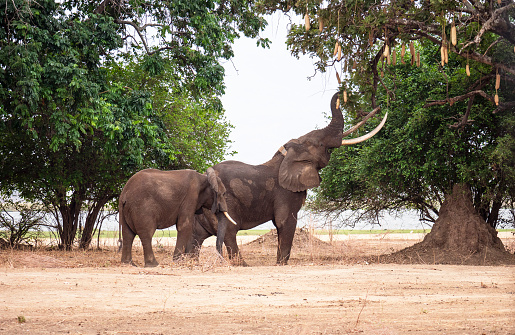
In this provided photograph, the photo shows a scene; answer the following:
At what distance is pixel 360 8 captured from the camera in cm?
1121

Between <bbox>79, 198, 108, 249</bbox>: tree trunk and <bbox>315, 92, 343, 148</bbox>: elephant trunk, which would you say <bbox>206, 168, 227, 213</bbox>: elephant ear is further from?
<bbox>79, 198, 108, 249</bbox>: tree trunk

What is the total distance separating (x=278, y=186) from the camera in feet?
47.3

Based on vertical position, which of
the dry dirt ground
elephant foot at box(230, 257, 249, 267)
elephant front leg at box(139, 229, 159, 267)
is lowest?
the dry dirt ground

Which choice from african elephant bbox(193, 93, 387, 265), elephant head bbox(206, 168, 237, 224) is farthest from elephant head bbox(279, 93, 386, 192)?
elephant head bbox(206, 168, 237, 224)

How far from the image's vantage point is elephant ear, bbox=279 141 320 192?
46.8 ft

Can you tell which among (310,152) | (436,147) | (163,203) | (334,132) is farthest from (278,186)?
(436,147)

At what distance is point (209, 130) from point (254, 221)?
27.6 feet

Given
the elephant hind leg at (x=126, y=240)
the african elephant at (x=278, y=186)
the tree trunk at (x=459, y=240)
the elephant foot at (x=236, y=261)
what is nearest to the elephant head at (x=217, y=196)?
the african elephant at (x=278, y=186)

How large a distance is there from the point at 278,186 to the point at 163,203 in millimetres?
2813

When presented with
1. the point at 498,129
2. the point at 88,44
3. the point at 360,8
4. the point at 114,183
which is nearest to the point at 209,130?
the point at 114,183

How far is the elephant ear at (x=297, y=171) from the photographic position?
46.8 ft

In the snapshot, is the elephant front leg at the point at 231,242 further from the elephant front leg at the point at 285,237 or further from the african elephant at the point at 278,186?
the elephant front leg at the point at 285,237

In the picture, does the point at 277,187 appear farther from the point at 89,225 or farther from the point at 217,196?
the point at 89,225

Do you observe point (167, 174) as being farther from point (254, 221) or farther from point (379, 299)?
point (379, 299)
